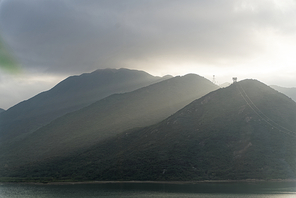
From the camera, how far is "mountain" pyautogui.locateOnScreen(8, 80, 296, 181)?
14639 cm

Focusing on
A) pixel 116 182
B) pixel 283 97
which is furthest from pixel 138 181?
pixel 283 97

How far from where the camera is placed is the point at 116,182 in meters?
152

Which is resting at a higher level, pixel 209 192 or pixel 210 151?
pixel 210 151

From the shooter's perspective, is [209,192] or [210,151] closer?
[209,192]

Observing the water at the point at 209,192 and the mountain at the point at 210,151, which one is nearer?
the water at the point at 209,192

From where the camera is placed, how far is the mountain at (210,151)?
480 feet

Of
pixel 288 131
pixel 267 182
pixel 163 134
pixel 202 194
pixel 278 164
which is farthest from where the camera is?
pixel 163 134

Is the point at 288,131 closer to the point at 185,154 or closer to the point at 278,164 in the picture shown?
the point at 278,164

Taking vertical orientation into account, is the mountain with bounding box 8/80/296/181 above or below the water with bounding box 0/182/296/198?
above

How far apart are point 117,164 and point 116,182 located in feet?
58.3

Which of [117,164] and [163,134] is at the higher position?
[163,134]

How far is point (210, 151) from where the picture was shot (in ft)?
527

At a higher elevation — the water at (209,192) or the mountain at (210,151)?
the mountain at (210,151)

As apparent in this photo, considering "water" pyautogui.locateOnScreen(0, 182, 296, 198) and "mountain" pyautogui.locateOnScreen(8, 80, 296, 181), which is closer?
"water" pyautogui.locateOnScreen(0, 182, 296, 198)
